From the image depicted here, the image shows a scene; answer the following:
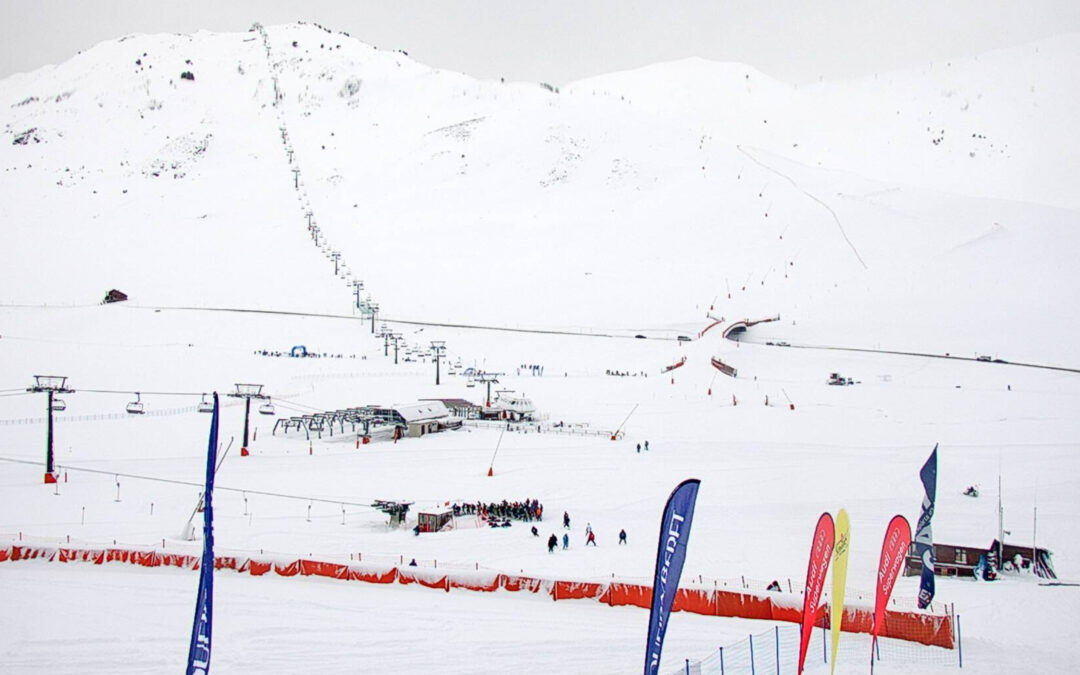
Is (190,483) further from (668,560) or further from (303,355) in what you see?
(303,355)

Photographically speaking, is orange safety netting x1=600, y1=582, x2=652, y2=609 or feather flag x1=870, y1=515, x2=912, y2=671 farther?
orange safety netting x1=600, y1=582, x2=652, y2=609

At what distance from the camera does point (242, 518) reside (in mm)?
18641

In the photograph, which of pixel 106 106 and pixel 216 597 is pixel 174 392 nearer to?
pixel 216 597

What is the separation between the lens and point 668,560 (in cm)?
693

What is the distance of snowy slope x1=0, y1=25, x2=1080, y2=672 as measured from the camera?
17.3m

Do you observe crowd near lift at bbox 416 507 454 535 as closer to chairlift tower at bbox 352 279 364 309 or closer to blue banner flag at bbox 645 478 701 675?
blue banner flag at bbox 645 478 701 675

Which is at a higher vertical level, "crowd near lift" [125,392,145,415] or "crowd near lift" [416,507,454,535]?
"crowd near lift" [125,392,145,415]

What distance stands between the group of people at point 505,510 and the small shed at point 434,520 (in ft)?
1.77

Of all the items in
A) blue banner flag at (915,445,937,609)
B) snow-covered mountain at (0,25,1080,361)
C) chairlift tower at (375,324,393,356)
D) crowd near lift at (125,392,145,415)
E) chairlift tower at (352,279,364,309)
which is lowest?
blue banner flag at (915,445,937,609)

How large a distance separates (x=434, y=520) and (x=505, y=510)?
5.79 ft

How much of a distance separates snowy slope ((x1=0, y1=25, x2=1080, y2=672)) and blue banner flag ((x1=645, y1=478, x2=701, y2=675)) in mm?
4281

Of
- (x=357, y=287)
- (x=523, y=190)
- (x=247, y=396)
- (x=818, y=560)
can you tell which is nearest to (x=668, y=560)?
(x=818, y=560)

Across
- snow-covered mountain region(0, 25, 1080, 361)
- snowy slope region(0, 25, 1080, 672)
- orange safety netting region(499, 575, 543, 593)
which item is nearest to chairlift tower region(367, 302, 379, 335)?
snowy slope region(0, 25, 1080, 672)

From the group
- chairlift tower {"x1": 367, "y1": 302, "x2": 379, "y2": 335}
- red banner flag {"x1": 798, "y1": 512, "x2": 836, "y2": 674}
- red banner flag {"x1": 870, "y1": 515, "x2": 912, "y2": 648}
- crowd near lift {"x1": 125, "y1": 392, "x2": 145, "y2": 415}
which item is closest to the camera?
red banner flag {"x1": 798, "y1": 512, "x2": 836, "y2": 674}
